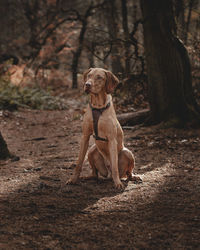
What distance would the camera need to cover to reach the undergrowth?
1218cm

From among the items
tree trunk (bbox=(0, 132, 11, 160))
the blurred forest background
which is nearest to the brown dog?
tree trunk (bbox=(0, 132, 11, 160))

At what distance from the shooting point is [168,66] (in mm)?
7719

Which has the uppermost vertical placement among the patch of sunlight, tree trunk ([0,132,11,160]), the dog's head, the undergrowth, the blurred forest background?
the blurred forest background

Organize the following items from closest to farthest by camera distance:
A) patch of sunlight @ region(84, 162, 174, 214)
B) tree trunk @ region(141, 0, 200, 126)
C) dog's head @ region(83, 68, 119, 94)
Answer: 1. patch of sunlight @ region(84, 162, 174, 214)
2. dog's head @ region(83, 68, 119, 94)
3. tree trunk @ region(141, 0, 200, 126)

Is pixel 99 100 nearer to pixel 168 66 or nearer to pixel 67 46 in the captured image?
pixel 168 66

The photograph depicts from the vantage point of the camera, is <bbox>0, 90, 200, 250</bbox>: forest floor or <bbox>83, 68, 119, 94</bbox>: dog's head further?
<bbox>83, 68, 119, 94</bbox>: dog's head

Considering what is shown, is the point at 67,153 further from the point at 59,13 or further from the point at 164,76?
the point at 59,13

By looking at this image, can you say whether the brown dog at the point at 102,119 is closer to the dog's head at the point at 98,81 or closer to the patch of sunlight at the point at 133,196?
the dog's head at the point at 98,81

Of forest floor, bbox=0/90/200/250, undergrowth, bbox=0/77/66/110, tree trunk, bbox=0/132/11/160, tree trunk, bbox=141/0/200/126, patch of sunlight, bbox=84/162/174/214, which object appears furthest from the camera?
Answer: undergrowth, bbox=0/77/66/110

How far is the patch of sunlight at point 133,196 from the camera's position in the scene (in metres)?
3.38

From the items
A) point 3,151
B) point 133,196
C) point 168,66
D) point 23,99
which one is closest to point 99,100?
point 133,196

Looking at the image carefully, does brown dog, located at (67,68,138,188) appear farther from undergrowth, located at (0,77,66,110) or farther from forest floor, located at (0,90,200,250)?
undergrowth, located at (0,77,66,110)

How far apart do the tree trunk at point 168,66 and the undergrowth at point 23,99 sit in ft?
21.1

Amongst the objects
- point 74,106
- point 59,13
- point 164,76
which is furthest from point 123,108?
point 59,13
